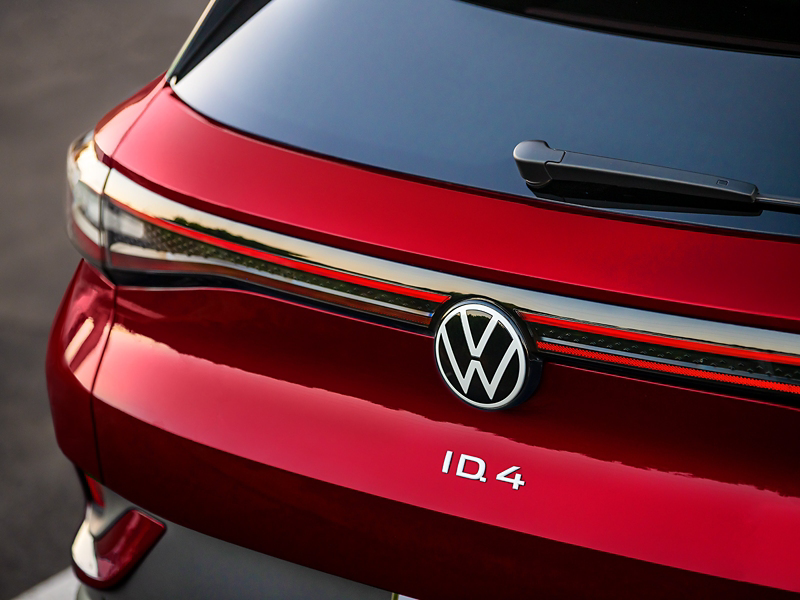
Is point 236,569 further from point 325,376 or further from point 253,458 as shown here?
point 325,376

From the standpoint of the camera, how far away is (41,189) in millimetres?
4871

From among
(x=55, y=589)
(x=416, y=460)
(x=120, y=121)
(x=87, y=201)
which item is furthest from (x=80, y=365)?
(x=55, y=589)

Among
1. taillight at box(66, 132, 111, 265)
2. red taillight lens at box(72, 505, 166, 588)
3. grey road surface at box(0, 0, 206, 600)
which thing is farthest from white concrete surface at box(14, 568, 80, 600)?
taillight at box(66, 132, 111, 265)

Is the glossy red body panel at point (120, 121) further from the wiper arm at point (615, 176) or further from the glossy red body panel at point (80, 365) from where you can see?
the wiper arm at point (615, 176)

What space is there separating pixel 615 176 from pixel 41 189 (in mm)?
4344

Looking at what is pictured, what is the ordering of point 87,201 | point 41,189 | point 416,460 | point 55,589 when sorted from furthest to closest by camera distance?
1. point 41,189
2. point 55,589
3. point 87,201
4. point 416,460

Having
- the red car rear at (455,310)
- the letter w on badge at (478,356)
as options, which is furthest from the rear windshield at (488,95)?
the letter w on badge at (478,356)

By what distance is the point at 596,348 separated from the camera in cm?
119

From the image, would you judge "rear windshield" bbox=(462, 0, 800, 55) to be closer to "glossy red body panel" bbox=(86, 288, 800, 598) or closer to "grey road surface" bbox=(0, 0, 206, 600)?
"glossy red body panel" bbox=(86, 288, 800, 598)

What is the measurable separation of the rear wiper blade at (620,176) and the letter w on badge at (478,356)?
21 centimetres

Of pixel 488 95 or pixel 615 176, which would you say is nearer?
pixel 615 176

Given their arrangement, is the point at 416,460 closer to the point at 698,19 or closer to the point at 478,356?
the point at 478,356

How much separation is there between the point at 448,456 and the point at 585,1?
75 cm

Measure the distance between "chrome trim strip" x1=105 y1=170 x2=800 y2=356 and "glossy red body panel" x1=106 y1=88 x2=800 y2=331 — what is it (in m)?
0.01
